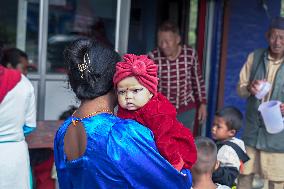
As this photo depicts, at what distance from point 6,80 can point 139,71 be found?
1.64 meters

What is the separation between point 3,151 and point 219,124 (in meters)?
1.59

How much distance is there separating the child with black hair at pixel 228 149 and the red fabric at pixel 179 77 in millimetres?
1254

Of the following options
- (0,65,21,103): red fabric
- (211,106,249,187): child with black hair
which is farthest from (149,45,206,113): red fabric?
(0,65,21,103): red fabric

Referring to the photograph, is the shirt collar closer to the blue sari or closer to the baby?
the baby

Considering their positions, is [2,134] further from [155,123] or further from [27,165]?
[155,123]

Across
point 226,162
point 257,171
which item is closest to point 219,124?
point 226,162

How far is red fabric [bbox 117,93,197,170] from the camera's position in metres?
2.02

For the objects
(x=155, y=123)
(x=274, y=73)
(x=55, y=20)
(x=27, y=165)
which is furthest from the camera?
(x=55, y=20)

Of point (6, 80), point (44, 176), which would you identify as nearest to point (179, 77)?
point (44, 176)

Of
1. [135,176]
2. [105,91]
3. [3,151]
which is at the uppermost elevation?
[105,91]

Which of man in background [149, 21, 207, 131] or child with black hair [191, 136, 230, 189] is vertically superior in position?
man in background [149, 21, 207, 131]

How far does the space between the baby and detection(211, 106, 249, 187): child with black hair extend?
1.24 metres

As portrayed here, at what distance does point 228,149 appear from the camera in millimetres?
3541

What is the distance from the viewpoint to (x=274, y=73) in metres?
4.31
